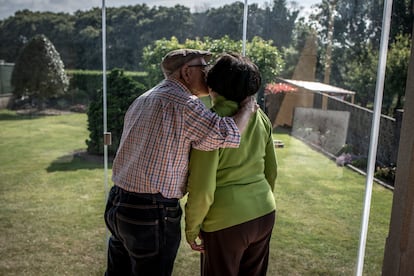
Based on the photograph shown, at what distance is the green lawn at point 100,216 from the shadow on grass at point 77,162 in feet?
0.06

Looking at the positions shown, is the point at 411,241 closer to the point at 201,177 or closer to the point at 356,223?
the point at 356,223

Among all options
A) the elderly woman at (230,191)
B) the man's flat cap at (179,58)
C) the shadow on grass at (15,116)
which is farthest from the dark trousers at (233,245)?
the shadow on grass at (15,116)

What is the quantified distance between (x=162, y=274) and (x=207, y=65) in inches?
30.1

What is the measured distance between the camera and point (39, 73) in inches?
Answer: 103

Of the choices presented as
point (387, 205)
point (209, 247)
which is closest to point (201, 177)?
point (209, 247)

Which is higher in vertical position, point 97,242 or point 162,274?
point 162,274

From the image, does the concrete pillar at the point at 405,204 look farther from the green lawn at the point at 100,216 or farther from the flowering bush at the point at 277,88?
the flowering bush at the point at 277,88

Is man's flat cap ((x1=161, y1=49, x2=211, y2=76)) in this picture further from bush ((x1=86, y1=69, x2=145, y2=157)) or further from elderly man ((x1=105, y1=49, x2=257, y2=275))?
bush ((x1=86, y1=69, x2=145, y2=157))

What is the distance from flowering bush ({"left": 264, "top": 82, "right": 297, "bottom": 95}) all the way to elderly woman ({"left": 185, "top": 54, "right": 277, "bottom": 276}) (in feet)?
2.42

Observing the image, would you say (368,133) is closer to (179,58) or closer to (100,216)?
(179,58)

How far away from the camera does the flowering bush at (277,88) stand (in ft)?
7.19

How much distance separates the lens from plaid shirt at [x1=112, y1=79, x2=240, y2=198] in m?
1.33

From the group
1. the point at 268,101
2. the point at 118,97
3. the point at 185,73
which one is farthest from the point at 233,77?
the point at 118,97

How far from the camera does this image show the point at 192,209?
1390mm
